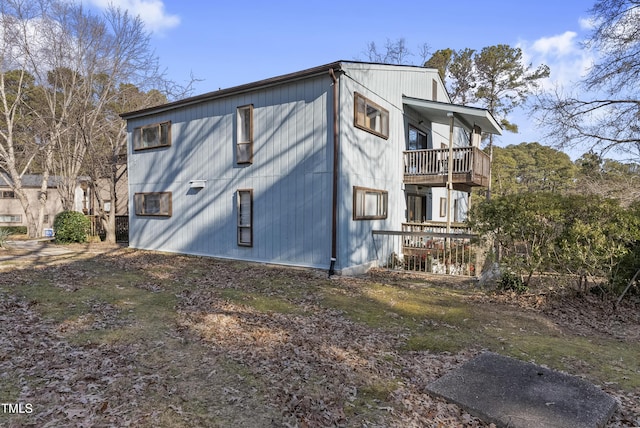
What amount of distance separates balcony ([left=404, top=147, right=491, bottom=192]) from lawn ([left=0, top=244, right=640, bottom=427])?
4.74 metres

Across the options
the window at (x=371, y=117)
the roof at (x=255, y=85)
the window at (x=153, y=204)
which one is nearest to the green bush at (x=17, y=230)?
the window at (x=153, y=204)

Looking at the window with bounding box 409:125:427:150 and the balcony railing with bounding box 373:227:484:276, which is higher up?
the window with bounding box 409:125:427:150

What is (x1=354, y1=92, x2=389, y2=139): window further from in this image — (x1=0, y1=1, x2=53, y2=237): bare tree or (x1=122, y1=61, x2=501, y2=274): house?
(x1=0, y1=1, x2=53, y2=237): bare tree

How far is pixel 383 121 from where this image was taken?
12.0 m

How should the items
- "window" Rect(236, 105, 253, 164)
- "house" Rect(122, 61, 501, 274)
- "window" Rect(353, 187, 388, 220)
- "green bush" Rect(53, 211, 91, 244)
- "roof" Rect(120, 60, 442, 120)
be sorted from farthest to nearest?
"green bush" Rect(53, 211, 91, 244) → "window" Rect(236, 105, 253, 164) → "window" Rect(353, 187, 388, 220) → "house" Rect(122, 61, 501, 274) → "roof" Rect(120, 60, 442, 120)

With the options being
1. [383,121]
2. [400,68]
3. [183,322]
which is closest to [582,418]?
[183,322]

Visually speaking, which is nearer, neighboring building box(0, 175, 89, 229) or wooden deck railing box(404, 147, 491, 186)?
wooden deck railing box(404, 147, 491, 186)

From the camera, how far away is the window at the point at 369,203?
10.4 m

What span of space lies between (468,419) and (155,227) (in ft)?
44.4

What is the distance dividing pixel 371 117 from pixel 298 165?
9.52 feet

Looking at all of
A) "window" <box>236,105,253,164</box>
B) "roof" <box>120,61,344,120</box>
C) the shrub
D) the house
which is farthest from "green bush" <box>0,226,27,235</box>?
the shrub

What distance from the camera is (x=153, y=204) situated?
14422 mm

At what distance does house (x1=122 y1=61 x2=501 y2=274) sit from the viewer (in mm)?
10000

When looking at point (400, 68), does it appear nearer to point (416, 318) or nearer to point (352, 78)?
point (352, 78)
